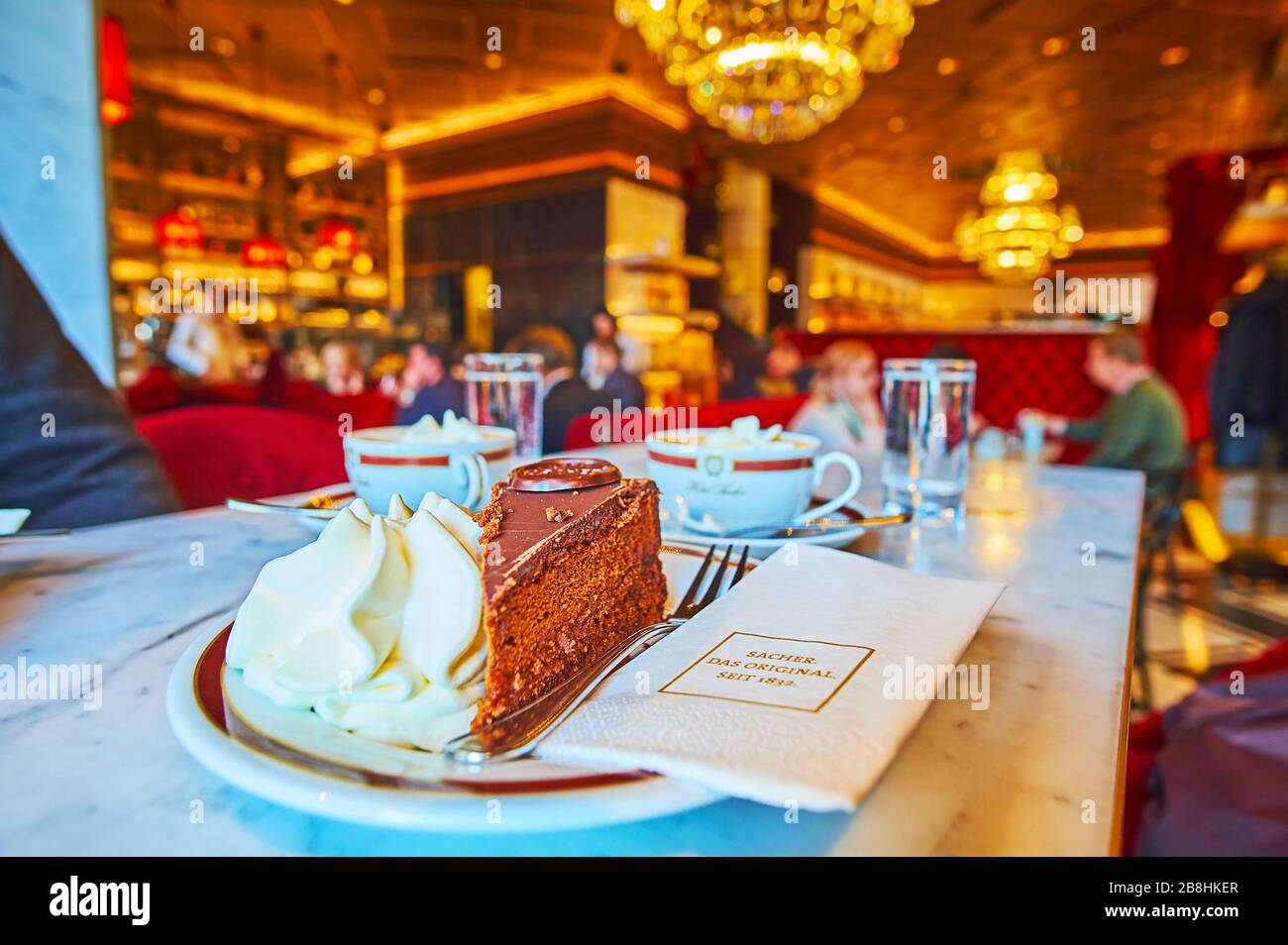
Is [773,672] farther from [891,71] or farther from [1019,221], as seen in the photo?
[1019,221]

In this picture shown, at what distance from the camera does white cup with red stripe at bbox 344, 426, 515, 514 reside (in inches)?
36.7

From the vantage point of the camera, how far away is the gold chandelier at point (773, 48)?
13.0ft

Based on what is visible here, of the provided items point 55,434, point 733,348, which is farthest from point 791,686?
point 733,348

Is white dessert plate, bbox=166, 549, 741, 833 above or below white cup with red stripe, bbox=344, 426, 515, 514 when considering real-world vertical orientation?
below

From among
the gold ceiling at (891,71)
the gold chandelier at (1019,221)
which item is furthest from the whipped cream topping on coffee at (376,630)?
the gold chandelier at (1019,221)

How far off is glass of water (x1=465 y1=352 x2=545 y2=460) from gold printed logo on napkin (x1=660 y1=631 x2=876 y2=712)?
1001mm

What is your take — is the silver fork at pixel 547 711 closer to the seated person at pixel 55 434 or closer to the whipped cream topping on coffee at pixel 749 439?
the whipped cream topping on coffee at pixel 749 439

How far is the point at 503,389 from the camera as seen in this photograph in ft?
4.88

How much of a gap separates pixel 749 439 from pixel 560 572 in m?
0.49

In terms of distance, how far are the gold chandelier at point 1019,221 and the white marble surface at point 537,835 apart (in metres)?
10.4

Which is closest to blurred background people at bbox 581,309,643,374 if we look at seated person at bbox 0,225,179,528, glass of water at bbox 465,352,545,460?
glass of water at bbox 465,352,545,460

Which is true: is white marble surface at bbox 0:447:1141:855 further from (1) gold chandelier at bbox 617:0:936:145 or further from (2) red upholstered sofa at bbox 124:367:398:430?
(1) gold chandelier at bbox 617:0:936:145
